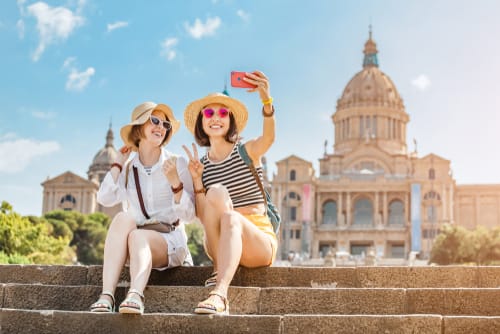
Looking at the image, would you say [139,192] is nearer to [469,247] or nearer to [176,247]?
[176,247]

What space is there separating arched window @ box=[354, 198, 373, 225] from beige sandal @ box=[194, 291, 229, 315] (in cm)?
6964

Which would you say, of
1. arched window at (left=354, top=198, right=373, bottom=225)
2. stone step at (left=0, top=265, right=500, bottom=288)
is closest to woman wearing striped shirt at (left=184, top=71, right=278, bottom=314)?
stone step at (left=0, top=265, right=500, bottom=288)

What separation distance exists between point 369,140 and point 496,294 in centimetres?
7512

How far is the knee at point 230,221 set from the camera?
21.8ft

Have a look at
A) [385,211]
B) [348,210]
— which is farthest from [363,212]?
[385,211]

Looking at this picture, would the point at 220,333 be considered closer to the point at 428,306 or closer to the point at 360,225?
the point at 428,306

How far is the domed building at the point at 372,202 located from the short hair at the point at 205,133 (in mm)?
62293

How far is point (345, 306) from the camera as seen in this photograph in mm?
6684

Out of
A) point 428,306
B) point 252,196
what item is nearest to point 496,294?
point 428,306

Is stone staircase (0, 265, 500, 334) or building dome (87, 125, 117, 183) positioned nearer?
stone staircase (0, 265, 500, 334)

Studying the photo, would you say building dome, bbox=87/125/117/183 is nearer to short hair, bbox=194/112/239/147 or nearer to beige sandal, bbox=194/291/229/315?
short hair, bbox=194/112/239/147

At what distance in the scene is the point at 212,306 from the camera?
603cm

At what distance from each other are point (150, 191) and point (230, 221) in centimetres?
124

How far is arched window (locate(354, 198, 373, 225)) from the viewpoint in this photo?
74938 millimetres
